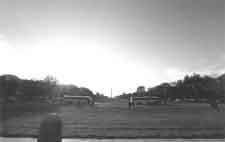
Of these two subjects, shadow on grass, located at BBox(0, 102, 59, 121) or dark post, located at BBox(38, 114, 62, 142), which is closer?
dark post, located at BBox(38, 114, 62, 142)

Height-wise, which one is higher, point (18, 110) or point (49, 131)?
point (49, 131)

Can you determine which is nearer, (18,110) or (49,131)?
(49,131)

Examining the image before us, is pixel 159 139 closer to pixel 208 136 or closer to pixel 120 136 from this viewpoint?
pixel 120 136

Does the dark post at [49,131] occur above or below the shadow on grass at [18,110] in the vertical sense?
above

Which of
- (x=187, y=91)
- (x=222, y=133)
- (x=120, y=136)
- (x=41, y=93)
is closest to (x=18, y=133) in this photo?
(x=120, y=136)

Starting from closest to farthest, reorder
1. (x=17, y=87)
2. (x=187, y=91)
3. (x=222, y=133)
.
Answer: (x=222, y=133) → (x=17, y=87) → (x=187, y=91)

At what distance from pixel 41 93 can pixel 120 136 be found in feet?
133

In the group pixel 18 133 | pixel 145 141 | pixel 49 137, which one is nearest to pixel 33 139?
pixel 18 133

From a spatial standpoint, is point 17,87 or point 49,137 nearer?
point 49,137

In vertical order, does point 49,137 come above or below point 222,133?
above

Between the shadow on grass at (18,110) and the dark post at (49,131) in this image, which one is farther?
the shadow on grass at (18,110)

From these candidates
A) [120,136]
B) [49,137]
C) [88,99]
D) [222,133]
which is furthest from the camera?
[88,99]

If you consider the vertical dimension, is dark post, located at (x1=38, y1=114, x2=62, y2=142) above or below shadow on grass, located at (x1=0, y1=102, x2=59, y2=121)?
above

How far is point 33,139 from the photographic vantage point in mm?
7531
